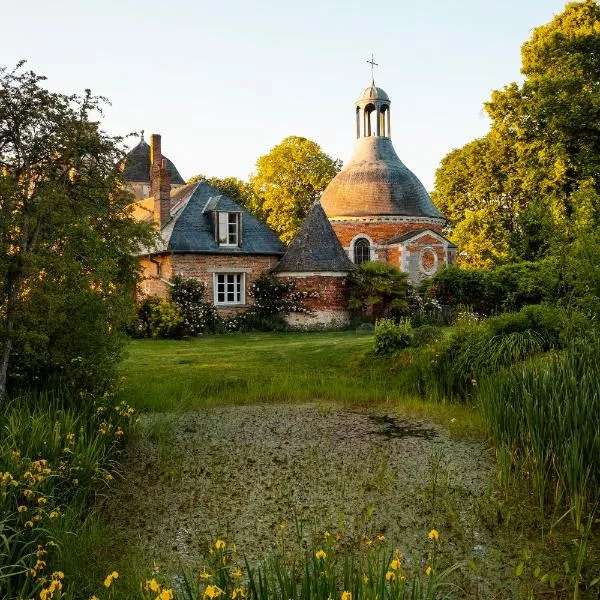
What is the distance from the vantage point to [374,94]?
34.3m

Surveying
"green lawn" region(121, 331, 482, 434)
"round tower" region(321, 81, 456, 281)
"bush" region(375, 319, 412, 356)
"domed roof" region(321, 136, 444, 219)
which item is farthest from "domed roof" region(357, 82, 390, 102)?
"bush" region(375, 319, 412, 356)

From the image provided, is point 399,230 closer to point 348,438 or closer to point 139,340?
point 139,340

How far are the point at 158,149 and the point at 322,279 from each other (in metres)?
8.72

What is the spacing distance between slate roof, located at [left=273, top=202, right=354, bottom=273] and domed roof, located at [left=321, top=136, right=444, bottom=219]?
23.8ft

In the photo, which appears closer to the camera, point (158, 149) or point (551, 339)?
point (551, 339)

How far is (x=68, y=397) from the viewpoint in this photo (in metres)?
7.98

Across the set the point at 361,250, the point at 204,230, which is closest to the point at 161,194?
the point at 204,230

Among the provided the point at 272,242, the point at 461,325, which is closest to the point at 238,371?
the point at 461,325

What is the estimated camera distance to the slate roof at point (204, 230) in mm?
23094

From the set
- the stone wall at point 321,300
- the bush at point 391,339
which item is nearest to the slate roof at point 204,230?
the stone wall at point 321,300

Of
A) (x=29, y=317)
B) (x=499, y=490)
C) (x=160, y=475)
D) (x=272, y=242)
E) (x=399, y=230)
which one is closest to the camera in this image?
(x=499, y=490)

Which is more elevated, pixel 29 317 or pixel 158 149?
pixel 158 149

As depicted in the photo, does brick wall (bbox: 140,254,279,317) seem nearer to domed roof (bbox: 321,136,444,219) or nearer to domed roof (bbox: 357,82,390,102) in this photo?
domed roof (bbox: 321,136,444,219)

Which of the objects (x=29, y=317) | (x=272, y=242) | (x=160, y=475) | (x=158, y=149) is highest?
(x=158, y=149)
